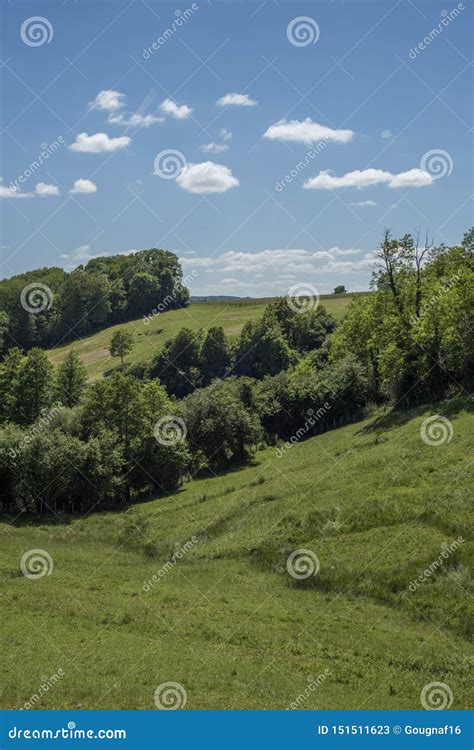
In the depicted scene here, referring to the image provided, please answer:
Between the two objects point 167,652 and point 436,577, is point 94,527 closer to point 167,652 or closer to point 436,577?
point 167,652

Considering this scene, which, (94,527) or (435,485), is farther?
(94,527)

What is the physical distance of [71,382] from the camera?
8481cm

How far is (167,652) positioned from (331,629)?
7649mm

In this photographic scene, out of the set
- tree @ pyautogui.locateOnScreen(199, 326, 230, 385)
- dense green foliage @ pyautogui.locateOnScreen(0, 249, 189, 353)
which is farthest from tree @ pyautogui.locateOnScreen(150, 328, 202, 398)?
dense green foliage @ pyautogui.locateOnScreen(0, 249, 189, 353)

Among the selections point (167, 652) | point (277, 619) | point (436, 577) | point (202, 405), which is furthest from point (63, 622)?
point (202, 405)

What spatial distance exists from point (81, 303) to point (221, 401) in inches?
4312

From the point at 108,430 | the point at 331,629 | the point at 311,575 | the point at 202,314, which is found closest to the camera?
the point at 331,629

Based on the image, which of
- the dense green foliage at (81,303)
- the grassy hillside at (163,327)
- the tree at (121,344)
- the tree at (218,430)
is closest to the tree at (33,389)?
the tree at (218,430)

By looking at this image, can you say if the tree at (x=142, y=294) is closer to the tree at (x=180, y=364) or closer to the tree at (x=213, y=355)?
the tree at (x=180, y=364)

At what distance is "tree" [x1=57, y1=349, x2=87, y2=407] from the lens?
83.4 m

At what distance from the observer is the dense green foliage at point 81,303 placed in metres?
162

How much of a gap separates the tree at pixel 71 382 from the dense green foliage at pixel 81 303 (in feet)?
243

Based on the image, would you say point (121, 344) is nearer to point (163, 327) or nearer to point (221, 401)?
point (163, 327)

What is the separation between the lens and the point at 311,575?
31734 millimetres
